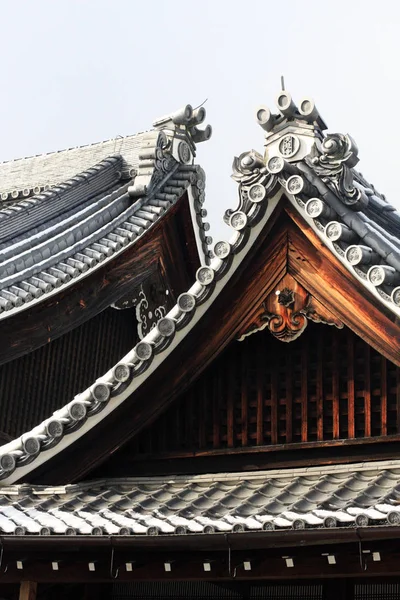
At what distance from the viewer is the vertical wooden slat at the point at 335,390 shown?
28.0 ft

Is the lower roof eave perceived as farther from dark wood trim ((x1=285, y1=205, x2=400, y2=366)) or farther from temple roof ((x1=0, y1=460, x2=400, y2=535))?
dark wood trim ((x1=285, y1=205, x2=400, y2=366))

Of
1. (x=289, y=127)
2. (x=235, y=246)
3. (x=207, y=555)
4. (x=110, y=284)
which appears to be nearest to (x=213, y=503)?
(x=207, y=555)

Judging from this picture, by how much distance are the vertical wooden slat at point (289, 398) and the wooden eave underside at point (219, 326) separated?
1.61 ft

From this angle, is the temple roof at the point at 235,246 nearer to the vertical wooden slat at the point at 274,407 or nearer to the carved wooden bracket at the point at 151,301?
the vertical wooden slat at the point at 274,407

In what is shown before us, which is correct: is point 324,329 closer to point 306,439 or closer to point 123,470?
point 306,439

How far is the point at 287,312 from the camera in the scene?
8695 millimetres

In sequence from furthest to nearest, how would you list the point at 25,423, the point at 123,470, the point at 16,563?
the point at 25,423 → the point at 123,470 → the point at 16,563

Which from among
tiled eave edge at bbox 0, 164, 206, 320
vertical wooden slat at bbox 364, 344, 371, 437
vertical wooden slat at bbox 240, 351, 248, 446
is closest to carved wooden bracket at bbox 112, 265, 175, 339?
tiled eave edge at bbox 0, 164, 206, 320

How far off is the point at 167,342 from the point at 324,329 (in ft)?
4.17

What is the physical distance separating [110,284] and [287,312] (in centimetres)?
542

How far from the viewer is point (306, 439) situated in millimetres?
8625

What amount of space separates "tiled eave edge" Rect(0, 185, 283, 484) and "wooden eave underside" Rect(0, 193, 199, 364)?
3.80 meters

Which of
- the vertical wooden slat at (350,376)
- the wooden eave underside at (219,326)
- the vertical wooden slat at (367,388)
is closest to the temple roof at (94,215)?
the wooden eave underside at (219,326)

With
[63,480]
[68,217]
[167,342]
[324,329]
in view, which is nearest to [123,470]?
[63,480]
